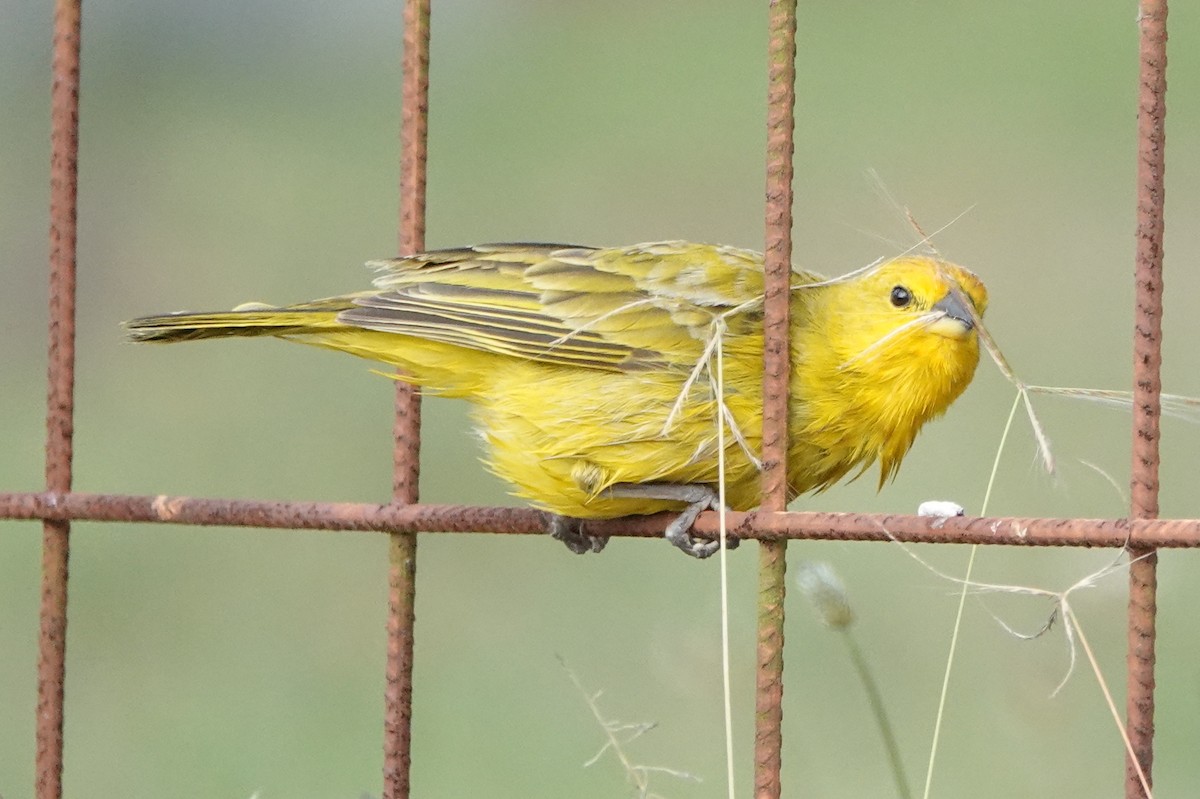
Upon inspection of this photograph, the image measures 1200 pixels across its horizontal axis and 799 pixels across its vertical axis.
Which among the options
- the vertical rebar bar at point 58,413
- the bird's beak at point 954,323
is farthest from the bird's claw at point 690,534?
the vertical rebar bar at point 58,413

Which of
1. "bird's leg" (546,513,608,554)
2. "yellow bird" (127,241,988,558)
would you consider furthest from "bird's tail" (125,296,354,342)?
"bird's leg" (546,513,608,554)

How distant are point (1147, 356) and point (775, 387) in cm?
52

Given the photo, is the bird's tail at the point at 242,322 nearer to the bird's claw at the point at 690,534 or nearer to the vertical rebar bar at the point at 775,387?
the bird's claw at the point at 690,534

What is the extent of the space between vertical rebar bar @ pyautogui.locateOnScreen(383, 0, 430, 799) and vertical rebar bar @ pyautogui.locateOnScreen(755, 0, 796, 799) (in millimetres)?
613

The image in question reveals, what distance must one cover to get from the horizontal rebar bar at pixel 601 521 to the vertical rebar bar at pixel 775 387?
0.07 m

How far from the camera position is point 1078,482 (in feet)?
17.1

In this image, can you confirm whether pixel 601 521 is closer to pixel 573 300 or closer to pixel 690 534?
pixel 690 534

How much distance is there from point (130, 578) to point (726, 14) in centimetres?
358

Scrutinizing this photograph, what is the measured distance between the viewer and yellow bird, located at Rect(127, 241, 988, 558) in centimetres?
283

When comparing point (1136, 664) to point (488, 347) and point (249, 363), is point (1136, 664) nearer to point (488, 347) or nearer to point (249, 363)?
point (488, 347)

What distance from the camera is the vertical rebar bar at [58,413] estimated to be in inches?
109

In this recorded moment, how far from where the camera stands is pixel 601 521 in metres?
2.91

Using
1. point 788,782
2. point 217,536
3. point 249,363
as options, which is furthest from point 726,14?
point 788,782

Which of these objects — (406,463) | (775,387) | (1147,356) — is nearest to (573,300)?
(406,463)
